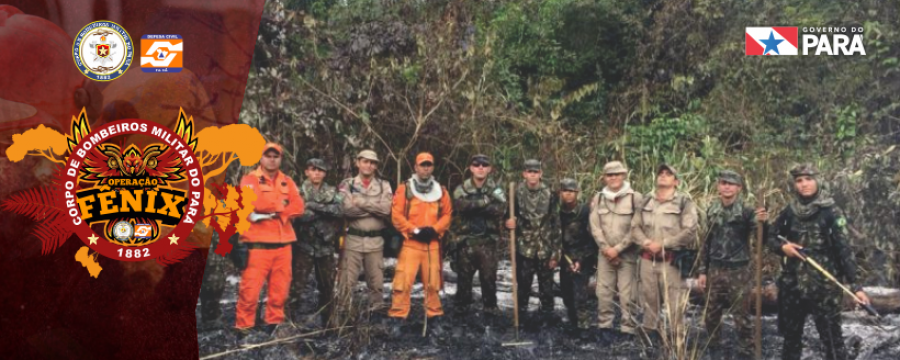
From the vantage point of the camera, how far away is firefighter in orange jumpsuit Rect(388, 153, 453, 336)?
7574 mm

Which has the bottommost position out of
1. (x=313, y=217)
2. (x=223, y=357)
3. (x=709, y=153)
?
(x=223, y=357)

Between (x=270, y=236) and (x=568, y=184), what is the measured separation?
2.58 meters

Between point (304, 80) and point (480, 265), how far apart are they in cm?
220

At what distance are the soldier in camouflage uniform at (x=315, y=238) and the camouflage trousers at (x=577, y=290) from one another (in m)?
1.99

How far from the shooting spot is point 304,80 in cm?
767

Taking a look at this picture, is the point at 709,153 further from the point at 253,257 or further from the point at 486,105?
the point at 253,257

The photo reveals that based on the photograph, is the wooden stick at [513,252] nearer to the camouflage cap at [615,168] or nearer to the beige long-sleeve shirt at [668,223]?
the camouflage cap at [615,168]

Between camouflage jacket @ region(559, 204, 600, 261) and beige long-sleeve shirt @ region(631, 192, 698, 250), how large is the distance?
377 millimetres

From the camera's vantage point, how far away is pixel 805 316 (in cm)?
732

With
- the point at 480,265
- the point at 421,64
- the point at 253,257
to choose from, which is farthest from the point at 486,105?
the point at 253,257

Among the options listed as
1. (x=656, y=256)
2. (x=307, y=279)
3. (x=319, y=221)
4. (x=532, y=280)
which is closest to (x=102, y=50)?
(x=319, y=221)

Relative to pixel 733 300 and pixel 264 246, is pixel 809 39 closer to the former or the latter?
pixel 733 300

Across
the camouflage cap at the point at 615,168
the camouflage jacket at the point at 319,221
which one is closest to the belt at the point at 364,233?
the camouflage jacket at the point at 319,221

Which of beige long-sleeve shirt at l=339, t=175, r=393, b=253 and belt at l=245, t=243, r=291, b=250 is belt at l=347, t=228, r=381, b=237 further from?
belt at l=245, t=243, r=291, b=250
